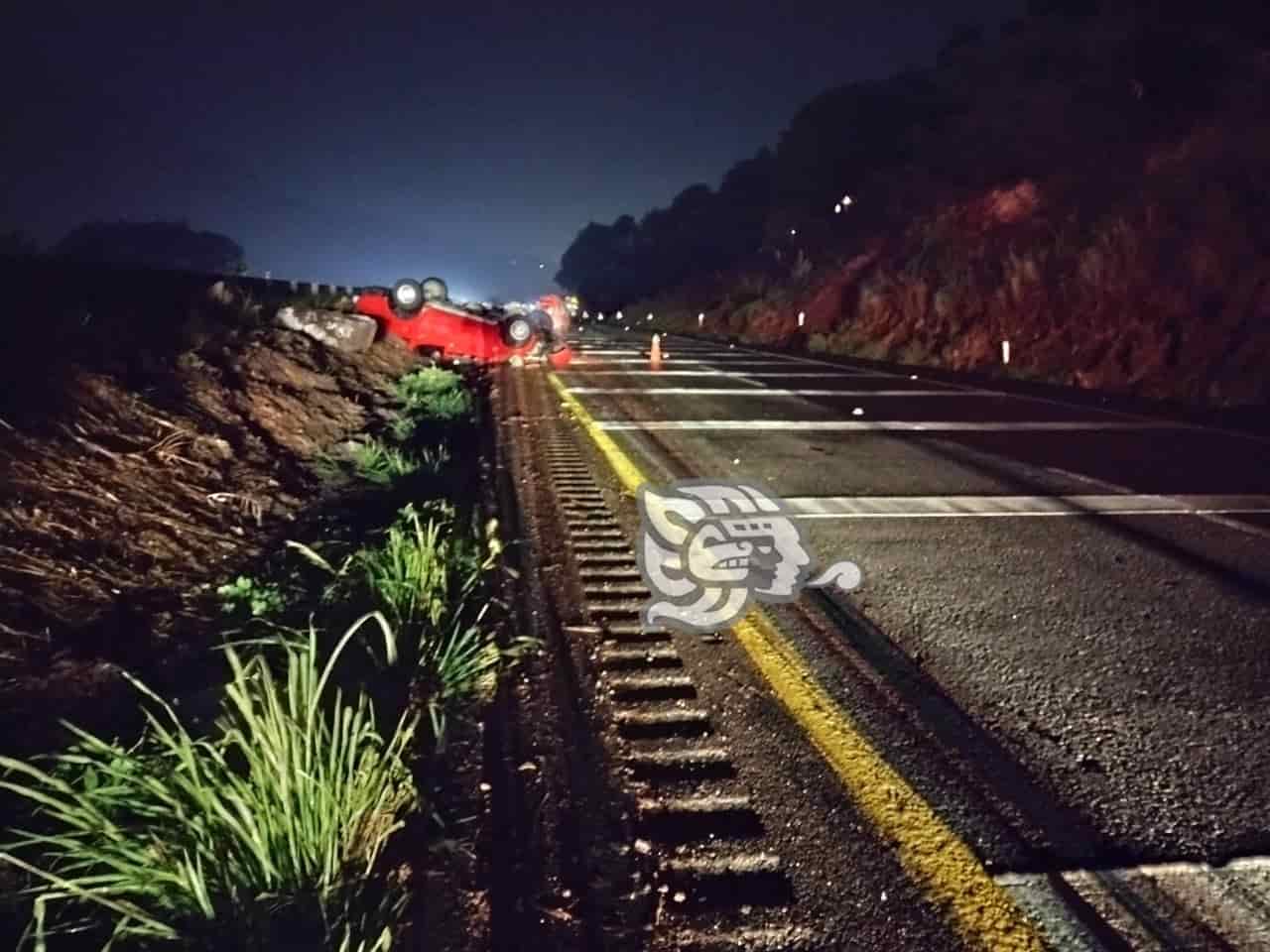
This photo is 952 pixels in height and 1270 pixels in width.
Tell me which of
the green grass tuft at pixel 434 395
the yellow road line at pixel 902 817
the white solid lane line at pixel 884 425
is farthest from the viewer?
the green grass tuft at pixel 434 395

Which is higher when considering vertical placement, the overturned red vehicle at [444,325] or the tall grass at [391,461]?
the overturned red vehicle at [444,325]

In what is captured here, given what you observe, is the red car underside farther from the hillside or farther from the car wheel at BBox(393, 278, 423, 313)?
the hillside

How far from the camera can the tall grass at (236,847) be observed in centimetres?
221

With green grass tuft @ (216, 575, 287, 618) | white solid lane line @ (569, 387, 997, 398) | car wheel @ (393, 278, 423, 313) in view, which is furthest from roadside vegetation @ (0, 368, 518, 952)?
car wheel @ (393, 278, 423, 313)

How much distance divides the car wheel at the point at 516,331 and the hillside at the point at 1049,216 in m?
9.67

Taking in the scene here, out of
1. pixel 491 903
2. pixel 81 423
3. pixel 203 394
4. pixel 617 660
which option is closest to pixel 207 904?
pixel 491 903

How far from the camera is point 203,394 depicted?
8.55m

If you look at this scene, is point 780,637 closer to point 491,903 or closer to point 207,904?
point 491,903

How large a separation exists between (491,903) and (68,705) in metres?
2.34

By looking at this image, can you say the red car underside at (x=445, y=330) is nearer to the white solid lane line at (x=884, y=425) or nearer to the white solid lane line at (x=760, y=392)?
the white solid lane line at (x=760, y=392)

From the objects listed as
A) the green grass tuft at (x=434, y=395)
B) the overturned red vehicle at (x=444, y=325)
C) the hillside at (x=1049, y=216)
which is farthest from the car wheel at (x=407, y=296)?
the hillside at (x=1049, y=216)

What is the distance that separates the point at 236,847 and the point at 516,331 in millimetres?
13847

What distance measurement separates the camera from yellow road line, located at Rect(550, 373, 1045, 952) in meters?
2.34

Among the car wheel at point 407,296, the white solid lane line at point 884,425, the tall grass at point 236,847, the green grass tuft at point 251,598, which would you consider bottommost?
the tall grass at point 236,847
